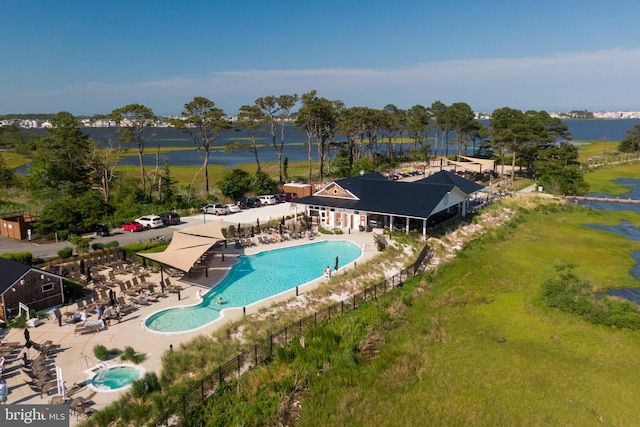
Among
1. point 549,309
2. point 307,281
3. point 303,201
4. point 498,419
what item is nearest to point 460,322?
point 549,309

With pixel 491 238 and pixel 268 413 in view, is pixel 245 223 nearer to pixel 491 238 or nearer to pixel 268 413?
pixel 491 238

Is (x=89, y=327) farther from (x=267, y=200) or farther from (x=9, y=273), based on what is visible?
(x=267, y=200)

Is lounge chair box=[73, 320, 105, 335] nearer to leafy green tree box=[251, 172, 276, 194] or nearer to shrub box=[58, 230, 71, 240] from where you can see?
shrub box=[58, 230, 71, 240]

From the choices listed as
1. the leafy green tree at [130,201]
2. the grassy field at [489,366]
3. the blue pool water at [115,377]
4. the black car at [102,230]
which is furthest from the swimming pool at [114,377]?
the leafy green tree at [130,201]

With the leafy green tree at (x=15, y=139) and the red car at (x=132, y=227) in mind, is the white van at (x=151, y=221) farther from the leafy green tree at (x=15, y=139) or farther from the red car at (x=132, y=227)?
the leafy green tree at (x=15, y=139)

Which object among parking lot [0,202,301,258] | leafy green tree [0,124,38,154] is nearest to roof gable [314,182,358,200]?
parking lot [0,202,301,258]

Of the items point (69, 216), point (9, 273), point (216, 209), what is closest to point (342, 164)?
point (216, 209)
